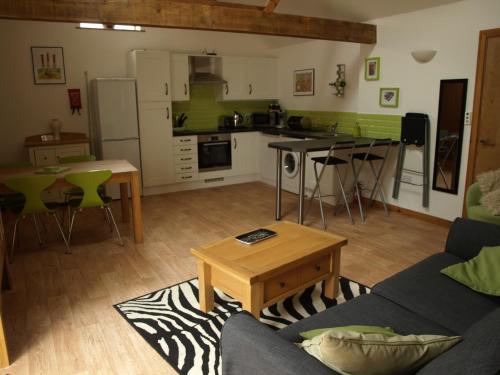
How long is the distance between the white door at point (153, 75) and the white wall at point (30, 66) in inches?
17.5

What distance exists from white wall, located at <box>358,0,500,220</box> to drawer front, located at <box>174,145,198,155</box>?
8.17 feet

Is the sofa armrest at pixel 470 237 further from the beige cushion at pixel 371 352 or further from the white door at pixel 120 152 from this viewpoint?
the white door at pixel 120 152

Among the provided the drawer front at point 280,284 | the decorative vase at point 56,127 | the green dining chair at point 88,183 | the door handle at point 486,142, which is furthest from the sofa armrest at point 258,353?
the decorative vase at point 56,127

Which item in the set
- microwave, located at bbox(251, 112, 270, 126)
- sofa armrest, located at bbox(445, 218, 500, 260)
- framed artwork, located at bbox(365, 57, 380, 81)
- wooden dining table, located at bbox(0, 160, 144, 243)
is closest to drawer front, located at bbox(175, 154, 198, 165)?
microwave, located at bbox(251, 112, 270, 126)

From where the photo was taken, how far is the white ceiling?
4449mm

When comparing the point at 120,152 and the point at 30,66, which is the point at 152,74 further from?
the point at 30,66

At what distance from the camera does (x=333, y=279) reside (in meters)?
2.91

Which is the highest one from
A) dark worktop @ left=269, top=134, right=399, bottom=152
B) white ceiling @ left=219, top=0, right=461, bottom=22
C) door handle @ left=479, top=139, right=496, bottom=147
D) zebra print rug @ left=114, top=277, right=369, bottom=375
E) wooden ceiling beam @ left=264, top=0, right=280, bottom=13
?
white ceiling @ left=219, top=0, right=461, bottom=22

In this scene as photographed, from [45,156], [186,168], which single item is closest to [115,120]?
[45,156]

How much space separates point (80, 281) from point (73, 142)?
2.67 m

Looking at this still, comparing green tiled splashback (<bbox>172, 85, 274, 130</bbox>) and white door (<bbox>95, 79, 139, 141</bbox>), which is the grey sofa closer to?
white door (<bbox>95, 79, 139, 141</bbox>)

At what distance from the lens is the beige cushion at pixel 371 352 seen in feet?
3.98

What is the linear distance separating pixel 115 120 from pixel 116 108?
0.16 metres

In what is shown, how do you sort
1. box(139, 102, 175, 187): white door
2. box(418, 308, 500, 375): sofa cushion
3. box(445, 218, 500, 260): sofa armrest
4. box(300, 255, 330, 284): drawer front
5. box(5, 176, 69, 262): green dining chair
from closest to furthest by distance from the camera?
box(418, 308, 500, 375): sofa cushion → box(445, 218, 500, 260): sofa armrest → box(300, 255, 330, 284): drawer front → box(5, 176, 69, 262): green dining chair → box(139, 102, 175, 187): white door
